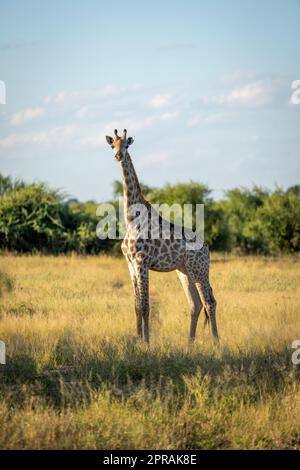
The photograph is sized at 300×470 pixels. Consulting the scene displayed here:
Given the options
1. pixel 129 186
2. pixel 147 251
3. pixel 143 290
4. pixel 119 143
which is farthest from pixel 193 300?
pixel 119 143

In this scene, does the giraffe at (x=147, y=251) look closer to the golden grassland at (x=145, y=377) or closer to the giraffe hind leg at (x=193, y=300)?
A: the giraffe hind leg at (x=193, y=300)

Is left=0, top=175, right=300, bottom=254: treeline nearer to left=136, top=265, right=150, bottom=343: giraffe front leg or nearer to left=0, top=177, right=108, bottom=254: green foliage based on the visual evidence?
left=0, top=177, right=108, bottom=254: green foliage

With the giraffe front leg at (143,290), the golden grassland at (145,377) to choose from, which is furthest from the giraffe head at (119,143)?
the golden grassland at (145,377)

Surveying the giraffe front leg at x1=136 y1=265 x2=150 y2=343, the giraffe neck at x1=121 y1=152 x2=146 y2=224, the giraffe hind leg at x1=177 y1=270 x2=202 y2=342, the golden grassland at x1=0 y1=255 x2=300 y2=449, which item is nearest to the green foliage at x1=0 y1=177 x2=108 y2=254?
the golden grassland at x1=0 y1=255 x2=300 y2=449

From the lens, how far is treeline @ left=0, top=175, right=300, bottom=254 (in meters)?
25.3

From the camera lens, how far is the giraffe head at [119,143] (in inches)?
391

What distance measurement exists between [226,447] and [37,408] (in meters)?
1.93

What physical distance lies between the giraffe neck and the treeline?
1490 centimetres

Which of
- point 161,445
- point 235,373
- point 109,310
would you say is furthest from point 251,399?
point 109,310

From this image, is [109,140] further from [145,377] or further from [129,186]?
[145,377]

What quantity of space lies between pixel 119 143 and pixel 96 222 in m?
16.9

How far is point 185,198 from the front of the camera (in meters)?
29.4

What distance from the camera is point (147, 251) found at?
32.9ft
